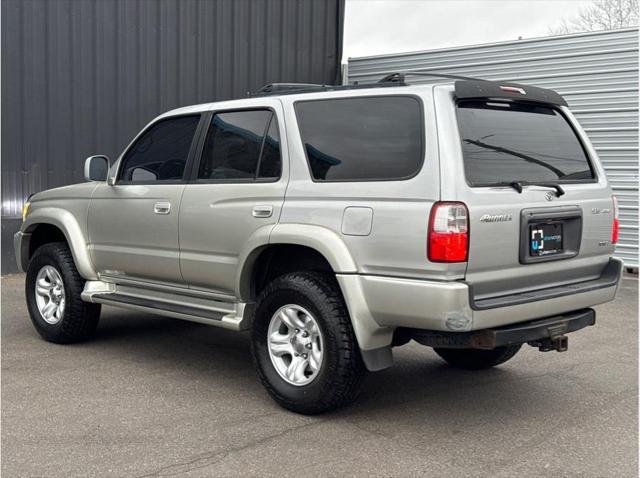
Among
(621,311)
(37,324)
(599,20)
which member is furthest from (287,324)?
Result: (599,20)

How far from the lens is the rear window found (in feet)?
13.6

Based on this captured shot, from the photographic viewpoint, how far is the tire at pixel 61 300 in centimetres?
605

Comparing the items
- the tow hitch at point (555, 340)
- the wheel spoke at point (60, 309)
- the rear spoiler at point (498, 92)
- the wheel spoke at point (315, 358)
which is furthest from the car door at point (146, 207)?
the tow hitch at point (555, 340)

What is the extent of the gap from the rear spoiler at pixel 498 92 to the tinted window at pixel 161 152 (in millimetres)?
2099

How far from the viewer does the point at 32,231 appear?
6.63 meters

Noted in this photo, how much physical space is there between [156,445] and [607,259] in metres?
2.94

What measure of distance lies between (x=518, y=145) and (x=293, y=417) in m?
2.04

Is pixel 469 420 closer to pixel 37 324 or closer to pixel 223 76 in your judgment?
pixel 37 324

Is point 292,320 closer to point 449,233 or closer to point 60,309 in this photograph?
point 449,233

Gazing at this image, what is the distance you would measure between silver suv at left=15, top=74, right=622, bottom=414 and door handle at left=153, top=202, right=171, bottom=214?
0.01m

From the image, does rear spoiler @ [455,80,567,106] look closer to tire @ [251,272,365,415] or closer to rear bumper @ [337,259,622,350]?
rear bumper @ [337,259,622,350]

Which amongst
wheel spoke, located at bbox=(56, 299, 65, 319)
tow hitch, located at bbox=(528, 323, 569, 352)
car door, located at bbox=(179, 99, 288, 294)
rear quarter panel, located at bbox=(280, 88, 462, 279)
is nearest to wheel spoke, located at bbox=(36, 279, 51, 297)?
wheel spoke, located at bbox=(56, 299, 65, 319)

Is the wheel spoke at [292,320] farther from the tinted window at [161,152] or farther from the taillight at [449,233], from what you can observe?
the tinted window at [161,152]

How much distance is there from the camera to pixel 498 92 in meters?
4.27
